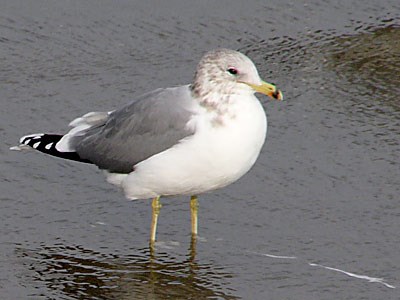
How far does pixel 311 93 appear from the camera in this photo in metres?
8.09

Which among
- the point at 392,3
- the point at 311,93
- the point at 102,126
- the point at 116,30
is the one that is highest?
the point at 392,3

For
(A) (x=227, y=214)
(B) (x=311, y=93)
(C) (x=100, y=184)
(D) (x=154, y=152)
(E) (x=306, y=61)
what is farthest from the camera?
(E) (x=306, y=61)

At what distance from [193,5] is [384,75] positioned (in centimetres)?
203

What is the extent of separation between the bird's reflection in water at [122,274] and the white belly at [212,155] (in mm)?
404

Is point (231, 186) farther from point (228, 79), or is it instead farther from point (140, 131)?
point (228, 79)

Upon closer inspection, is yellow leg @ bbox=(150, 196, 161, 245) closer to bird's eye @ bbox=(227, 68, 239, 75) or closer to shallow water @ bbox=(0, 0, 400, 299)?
shallow water @ bbox=(0, 0, 400, 299)

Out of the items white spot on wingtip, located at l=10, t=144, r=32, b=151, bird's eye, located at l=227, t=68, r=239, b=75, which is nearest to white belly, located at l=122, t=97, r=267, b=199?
bird's eye, located at l=227, t=68, r=239, b=75

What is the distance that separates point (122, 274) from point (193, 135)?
792 mm

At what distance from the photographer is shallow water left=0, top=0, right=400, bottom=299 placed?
564 centimetres

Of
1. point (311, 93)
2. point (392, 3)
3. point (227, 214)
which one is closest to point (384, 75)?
point (311, 93)

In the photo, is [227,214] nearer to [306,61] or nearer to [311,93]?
[311,93]

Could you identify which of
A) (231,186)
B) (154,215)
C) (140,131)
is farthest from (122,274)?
(231,186)

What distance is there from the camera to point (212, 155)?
5.70m

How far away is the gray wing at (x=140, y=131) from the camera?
5.89 m
